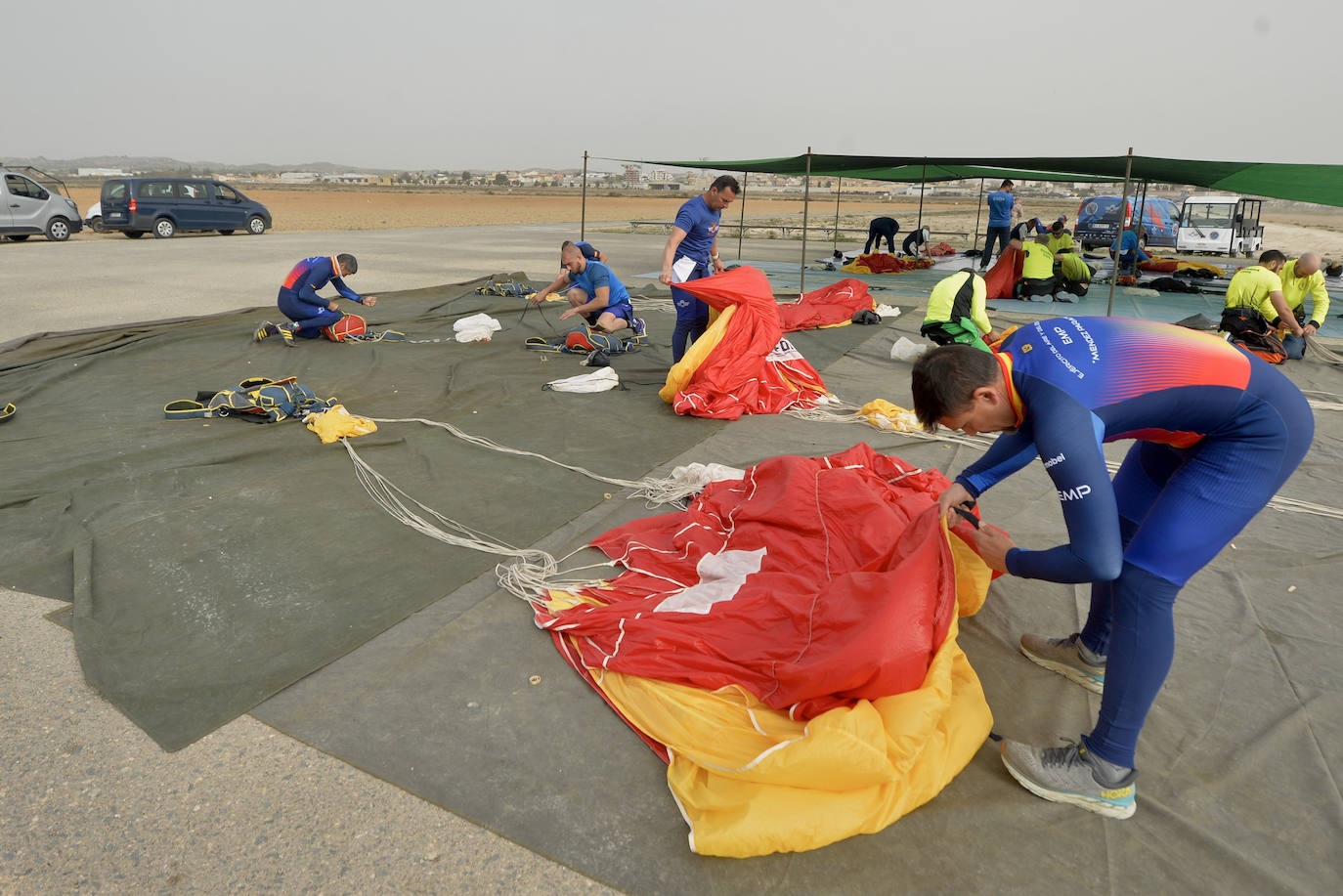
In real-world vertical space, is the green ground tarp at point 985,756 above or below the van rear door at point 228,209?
below

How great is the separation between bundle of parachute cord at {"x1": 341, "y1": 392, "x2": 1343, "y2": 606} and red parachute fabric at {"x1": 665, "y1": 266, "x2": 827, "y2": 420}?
0.24 m

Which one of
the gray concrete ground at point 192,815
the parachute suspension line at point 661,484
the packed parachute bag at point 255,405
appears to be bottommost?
the gray concrete ground at point 192,815

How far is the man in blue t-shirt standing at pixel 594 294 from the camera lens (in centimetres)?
746

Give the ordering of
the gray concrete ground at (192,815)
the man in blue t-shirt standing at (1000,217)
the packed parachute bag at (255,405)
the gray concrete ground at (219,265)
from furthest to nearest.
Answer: the man in blue t-shirt standing at (1000,217) → the gray concrete ground at (219,265) → the packed parachute bag at (255,405) → the gray concrete ground at (192,815)

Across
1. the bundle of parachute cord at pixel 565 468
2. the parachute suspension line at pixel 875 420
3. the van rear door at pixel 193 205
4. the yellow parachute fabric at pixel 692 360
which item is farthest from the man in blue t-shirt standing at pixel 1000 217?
the van rear door at pixel 193 205

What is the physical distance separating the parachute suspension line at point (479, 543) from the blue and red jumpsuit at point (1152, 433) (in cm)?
170

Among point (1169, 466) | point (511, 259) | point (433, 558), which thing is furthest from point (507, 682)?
point (511, 259)

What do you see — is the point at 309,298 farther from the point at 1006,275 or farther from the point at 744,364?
the point at 1006,275

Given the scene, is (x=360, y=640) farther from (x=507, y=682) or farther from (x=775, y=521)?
(x=775, y=521)

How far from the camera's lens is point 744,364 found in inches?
223

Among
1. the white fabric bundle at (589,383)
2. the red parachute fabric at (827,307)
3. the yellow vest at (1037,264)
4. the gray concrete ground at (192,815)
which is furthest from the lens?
the yellow vest at (1037,264)

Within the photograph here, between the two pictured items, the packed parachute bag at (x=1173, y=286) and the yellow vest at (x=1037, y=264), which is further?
→ the packed parachute bag at (x=1173, y=286)

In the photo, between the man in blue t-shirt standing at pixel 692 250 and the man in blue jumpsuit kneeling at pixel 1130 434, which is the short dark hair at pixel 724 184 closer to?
the man in blue t-shirt standing at pixel 692 250

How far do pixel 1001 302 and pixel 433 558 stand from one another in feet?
33.0
